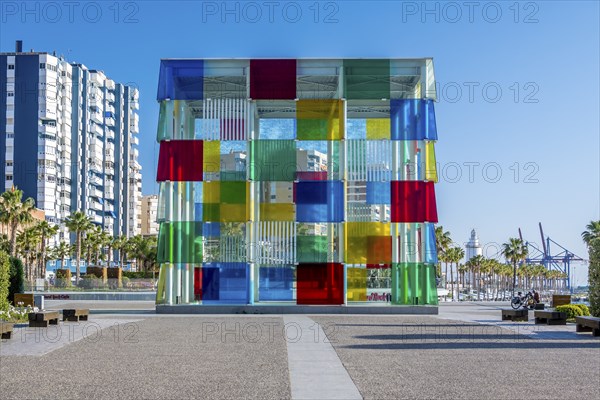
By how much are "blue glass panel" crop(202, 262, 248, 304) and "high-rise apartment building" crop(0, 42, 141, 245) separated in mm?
107309

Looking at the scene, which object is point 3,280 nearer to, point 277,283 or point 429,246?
point 277,283

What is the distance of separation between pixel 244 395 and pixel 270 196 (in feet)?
98.8

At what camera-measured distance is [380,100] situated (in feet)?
145

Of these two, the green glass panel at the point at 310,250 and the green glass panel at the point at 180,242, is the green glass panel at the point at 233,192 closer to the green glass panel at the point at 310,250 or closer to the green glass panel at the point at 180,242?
the green glass panel at the point at 180,242

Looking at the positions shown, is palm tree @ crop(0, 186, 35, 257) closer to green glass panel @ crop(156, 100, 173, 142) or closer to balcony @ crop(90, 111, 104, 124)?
green glass panel @ crop(156, 100, 173, 142)

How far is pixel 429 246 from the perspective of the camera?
42938mm

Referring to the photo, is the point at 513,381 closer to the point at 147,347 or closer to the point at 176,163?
the point at 147,347

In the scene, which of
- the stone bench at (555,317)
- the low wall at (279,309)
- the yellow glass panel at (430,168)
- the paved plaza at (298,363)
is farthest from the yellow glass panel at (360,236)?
the paved plaza at (298,363)

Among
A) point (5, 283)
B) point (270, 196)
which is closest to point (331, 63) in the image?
point (270, 196)

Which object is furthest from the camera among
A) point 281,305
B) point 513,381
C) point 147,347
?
point 281,305

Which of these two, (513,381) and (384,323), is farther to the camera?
(384,323)

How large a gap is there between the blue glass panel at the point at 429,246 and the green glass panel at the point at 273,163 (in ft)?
23.2

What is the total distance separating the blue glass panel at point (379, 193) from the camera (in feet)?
143

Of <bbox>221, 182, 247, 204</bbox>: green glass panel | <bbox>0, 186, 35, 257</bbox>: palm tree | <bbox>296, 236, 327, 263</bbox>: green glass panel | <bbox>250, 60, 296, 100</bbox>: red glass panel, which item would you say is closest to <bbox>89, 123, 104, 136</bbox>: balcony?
<bbox>0, 186, 35, 257</bbox>: palm tree
